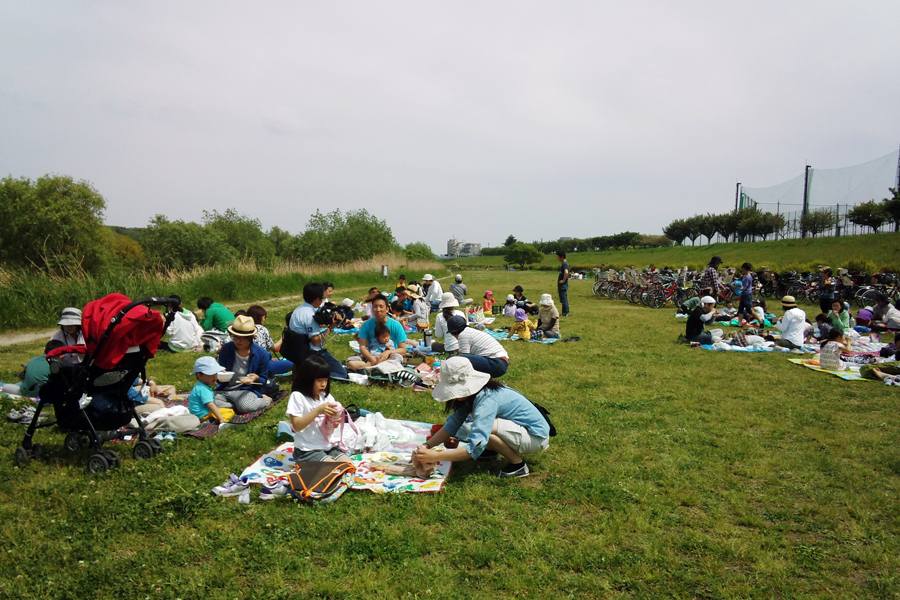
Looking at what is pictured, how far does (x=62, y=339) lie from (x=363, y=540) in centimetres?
465

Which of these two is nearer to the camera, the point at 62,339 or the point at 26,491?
the point at 26,491

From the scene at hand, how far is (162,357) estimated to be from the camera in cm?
845

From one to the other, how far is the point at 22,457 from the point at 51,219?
3326cm

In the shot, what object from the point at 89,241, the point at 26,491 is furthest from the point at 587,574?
the point at 89,241

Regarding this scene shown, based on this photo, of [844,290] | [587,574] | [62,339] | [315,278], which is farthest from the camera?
[315,278]

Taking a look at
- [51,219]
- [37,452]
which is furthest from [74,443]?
[51,219]

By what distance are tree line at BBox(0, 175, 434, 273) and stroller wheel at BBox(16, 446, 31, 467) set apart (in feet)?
61.7

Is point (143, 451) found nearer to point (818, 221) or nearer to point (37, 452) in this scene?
point (37, 452)

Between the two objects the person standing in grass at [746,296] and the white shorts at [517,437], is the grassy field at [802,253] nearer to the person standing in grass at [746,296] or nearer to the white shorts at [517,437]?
the person standing in grass at [746,296]

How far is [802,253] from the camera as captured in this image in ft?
111

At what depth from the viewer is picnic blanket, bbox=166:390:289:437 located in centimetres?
488

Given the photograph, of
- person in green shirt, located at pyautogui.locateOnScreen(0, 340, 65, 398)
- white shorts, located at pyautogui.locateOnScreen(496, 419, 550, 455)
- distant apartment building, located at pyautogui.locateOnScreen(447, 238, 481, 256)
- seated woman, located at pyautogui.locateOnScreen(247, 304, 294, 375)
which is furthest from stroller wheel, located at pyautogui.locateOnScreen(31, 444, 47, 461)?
distant apartment building, located at pyautogui.locateOnScreen(447, 238, 481, 256)

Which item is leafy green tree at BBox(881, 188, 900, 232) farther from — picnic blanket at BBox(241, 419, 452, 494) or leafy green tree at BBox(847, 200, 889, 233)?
picnic blanket at BBox(241, 419, 452, 494)

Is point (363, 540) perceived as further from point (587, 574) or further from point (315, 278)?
point (315, 278)
